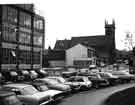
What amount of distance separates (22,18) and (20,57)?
778 centimetres

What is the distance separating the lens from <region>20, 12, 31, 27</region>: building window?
152 ft

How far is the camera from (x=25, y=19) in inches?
1873

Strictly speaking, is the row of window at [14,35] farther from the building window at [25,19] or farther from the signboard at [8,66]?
the signboard at [8,66]

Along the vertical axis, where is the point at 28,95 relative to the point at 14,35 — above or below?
below

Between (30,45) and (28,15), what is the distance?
615cm

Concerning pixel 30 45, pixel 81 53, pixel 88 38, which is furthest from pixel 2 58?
pixel 88 38

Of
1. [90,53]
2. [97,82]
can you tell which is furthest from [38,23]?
[90,53]

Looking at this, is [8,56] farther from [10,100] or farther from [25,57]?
[10,100]

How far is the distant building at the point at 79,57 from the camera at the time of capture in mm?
75938

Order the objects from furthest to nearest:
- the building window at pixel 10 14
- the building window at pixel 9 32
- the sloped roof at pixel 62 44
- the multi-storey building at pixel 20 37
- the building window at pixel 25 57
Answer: the sloped roof at pixel 62 44, the building window at pixel 25 57, the building window at pixel 10 14, the building window at pixel 9 32, the multi-storey building at pixel 20 37

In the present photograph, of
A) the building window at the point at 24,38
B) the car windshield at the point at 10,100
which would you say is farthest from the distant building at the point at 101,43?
the car windshield at the point at 10,100

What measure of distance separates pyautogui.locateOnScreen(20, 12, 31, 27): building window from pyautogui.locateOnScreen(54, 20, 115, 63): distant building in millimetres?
57171

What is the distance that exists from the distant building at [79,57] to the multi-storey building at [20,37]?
25098 mm

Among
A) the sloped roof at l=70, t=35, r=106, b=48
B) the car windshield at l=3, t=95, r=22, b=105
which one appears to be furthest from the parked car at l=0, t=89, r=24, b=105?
the sloped roof at l=70, t=35, r=106, b=48
